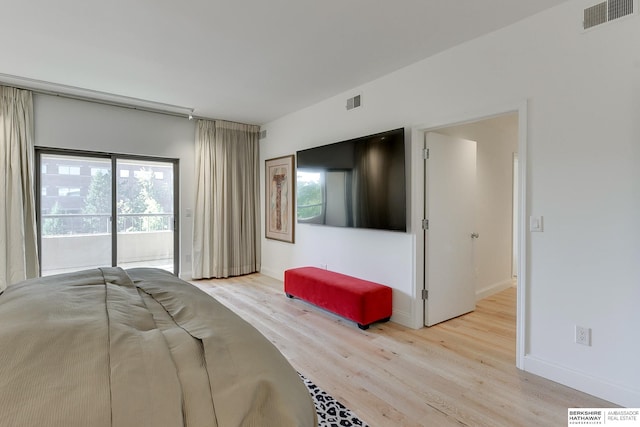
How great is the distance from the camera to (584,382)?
2.09m

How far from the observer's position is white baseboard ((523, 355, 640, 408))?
6.30 ft

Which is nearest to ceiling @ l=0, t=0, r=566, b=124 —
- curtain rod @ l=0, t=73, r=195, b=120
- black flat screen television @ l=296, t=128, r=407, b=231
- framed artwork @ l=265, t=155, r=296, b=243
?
curtain rod @ l=0, t=73, r=195, b=120

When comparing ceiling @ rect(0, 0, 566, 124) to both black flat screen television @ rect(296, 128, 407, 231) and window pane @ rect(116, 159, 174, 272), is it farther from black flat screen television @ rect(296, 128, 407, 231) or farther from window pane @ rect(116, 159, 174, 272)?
window pane @ rect(116, 159, 174, 272)

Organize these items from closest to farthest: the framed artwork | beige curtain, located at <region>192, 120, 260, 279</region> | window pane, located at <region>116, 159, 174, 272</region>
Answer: window pane, located at <region>116, 159, 174, 272</region> → the framed artwork → beige curtain, located at <region>192, 120, 260, 279</region>

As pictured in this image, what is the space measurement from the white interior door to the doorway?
4 cm

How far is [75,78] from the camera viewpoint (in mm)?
3510

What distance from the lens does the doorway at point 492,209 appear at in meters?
3.72

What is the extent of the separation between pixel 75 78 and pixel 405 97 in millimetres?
3688

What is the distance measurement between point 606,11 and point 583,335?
215 cm

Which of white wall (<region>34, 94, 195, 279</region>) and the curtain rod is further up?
the curtain rod

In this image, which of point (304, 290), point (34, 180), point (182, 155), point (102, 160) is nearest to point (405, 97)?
point (304, 290)

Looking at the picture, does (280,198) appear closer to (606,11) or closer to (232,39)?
(232,39)

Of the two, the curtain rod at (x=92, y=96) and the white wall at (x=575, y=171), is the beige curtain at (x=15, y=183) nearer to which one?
the curtain rod at (x=92, y=96)

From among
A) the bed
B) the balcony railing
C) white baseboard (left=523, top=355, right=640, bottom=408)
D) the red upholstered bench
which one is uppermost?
the balcony railing
